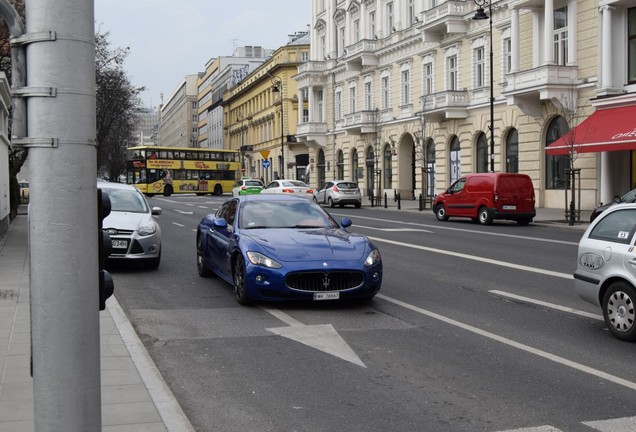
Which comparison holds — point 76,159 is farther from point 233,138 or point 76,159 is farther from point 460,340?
point 233,138

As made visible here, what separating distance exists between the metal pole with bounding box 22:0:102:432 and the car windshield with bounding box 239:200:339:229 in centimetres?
790

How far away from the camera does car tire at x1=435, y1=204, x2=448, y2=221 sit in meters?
30.0

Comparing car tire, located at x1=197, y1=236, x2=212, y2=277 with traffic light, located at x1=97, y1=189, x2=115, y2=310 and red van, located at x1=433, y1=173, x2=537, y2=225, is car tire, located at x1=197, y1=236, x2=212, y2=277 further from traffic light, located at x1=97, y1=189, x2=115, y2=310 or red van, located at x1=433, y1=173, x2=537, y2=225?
red van, located at x1=433, y1=173, x2=537, y2=225

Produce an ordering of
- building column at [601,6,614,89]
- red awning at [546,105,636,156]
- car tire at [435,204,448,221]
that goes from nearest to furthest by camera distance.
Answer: red awning at [546,105,636,156], building column at [601,6,614,89], car tire at [435,204,448,221]

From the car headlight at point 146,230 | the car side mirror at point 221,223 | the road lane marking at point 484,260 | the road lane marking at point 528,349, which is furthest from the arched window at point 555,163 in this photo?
the road lane marking at point 528,349

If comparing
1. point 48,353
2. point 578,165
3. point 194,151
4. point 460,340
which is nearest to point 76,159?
point 48,353

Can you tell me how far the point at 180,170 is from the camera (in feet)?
211

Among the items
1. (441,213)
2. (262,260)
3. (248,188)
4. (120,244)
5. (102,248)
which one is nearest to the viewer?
(102,248)

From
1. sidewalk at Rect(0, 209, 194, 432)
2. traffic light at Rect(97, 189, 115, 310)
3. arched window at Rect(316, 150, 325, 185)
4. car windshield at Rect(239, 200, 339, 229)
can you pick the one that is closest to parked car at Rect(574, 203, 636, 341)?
car windshield at Rect(239, 200, 339, 229)

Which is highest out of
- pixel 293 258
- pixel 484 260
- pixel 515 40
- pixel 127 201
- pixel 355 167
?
pixel 515 40

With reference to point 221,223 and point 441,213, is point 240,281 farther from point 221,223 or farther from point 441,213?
point 441,213

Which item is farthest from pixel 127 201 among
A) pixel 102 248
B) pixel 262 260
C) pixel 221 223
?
pixel 102 248

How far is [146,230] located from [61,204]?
36.7 ft

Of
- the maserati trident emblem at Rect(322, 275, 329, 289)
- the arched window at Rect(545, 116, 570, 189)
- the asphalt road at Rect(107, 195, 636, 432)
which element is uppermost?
the arched window at Rect(545, 116, 570, 189)
